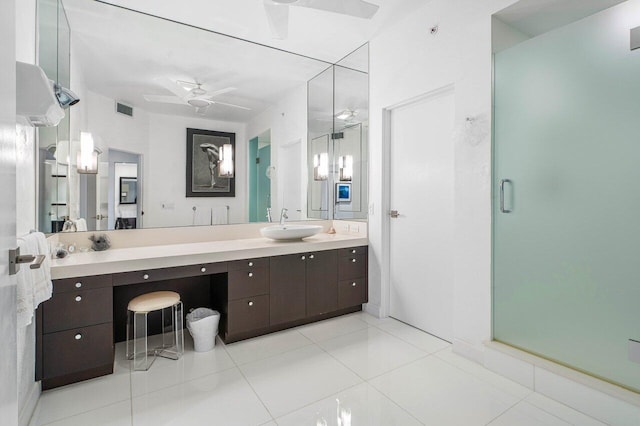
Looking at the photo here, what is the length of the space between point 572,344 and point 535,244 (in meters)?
0.61

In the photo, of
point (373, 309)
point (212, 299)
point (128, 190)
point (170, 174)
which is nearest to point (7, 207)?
point (128, 190)

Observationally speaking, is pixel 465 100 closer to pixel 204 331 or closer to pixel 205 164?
pixel 205 164

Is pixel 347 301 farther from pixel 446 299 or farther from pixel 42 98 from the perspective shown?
pixel 42 98

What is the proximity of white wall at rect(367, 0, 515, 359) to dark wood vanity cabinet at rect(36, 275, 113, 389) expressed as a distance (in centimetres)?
253

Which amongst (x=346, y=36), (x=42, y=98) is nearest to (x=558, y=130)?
(x=346, y=36)

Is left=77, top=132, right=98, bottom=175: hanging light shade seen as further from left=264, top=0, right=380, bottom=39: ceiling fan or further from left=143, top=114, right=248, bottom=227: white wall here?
left=264, top=0, right=380, bottom=39: ceiling fan

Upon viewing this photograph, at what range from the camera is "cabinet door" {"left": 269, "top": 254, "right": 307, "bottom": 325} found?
274 centimetres

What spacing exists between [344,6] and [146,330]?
2.91 metres

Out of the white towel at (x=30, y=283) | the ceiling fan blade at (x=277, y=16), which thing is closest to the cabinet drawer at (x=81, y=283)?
the white towel at (x=30, y=283)

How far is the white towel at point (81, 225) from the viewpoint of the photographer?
2410mm

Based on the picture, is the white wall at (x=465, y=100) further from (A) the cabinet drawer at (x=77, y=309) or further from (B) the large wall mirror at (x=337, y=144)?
(A) the cabinet drawer at (x=77, y=309)

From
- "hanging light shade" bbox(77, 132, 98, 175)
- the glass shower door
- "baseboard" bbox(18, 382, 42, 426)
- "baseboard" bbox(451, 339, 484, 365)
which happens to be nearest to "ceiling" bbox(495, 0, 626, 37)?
the glass shower door

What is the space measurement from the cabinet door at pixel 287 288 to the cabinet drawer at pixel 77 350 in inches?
46.9

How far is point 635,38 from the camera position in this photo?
1597mm
